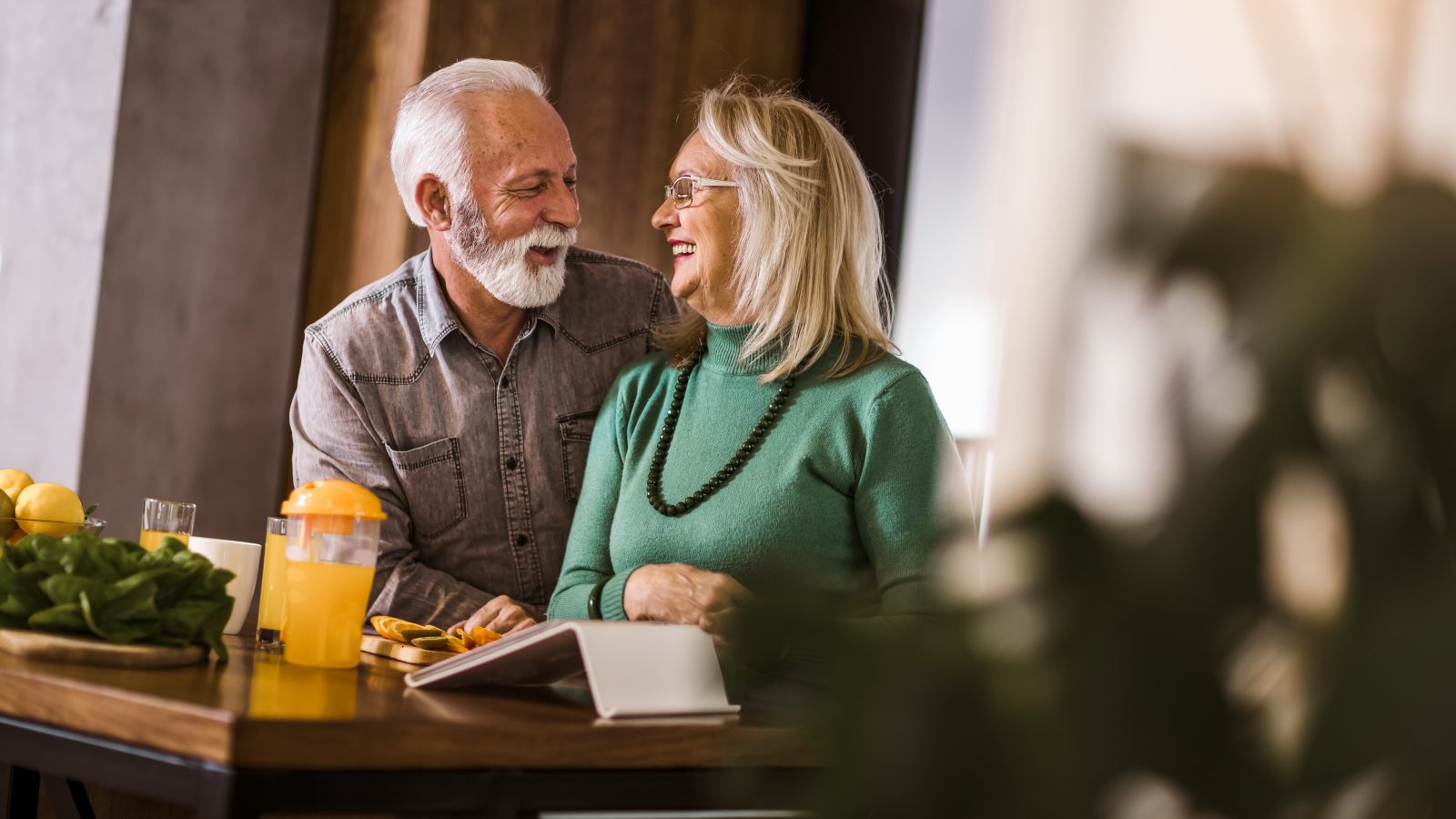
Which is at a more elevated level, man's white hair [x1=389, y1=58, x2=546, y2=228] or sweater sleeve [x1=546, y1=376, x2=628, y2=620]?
man's white hair [x1=389, y1=58, x2=546, y2=228]

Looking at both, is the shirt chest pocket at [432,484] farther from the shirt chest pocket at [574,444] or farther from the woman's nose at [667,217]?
the woman's nose at [667,217]

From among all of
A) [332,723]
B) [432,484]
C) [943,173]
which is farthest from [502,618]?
[943,173]

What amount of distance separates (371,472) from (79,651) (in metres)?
0.99

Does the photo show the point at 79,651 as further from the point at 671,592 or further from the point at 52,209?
the point at 52,209

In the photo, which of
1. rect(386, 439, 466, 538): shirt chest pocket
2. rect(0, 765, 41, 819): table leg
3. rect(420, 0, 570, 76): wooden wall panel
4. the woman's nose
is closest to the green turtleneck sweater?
the woman's nose

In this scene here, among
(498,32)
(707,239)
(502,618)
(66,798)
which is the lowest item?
(66,798)

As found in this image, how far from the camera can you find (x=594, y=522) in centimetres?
193

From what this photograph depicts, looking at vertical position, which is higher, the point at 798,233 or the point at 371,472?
the point at 798,233

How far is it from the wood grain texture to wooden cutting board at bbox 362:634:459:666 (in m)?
0.24

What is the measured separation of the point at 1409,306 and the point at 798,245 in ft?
5.30

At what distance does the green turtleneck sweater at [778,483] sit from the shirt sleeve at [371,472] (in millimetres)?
220

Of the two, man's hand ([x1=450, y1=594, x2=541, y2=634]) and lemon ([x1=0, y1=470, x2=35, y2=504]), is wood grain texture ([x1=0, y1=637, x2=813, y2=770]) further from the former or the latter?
man's hand ([x1=450, y1=594, x2=541, y2=634])

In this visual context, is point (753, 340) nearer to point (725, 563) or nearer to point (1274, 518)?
point (725, 563)

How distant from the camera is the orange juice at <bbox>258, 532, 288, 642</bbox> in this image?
147 cm
